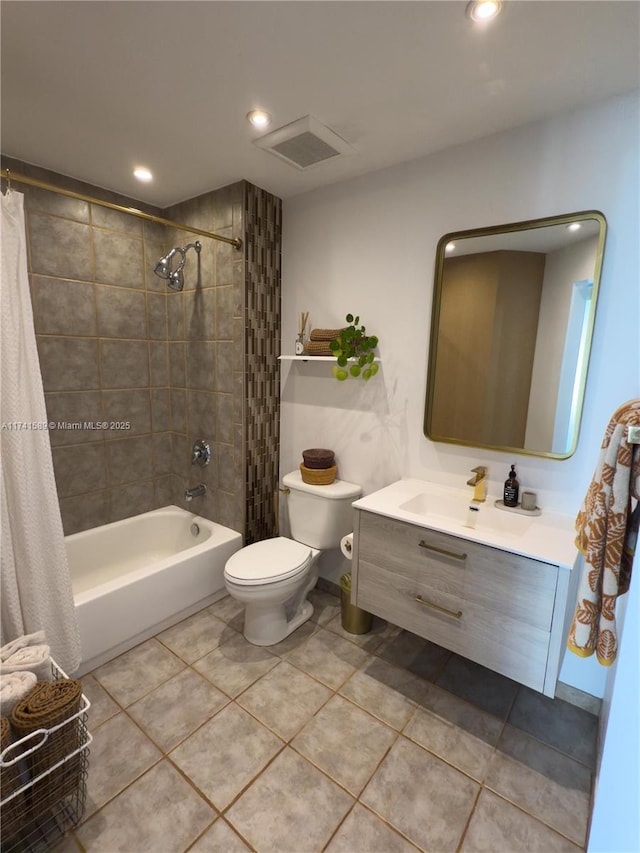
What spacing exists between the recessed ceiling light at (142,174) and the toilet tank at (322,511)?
1820 millimetres

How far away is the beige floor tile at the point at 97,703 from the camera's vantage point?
1592mm

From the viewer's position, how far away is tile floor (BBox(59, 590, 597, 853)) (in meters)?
1.22

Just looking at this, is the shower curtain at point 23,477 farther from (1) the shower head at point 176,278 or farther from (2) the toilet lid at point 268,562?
(1) the shower head at point 176,278

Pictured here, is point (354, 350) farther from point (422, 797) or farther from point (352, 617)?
point (422, 797)

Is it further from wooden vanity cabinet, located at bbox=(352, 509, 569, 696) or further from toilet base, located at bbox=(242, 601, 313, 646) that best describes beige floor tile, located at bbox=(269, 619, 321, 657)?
wooden vanity cabinet, located at bbox=(352, 509, 569, 696)

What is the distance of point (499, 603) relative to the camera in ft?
4.53

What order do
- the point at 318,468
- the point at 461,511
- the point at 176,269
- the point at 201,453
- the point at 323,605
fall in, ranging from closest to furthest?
the point at 461,511
the point at 318,468
the point at 323,605
the point at 176,269
the point at 201,453

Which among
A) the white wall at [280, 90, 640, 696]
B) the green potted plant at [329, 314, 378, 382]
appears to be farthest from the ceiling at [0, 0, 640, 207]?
the green potted plant at [329, 314, 378, 382]

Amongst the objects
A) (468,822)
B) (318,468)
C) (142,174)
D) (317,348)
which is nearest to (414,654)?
(468,822)

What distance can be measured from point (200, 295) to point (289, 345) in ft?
2.08

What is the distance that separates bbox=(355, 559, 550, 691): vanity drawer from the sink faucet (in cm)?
46

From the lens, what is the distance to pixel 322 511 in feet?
7.07

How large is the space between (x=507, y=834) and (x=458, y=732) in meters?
0.35

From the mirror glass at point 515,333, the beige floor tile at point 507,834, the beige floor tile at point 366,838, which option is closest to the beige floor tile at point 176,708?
the beige floor tile at point 366,838
